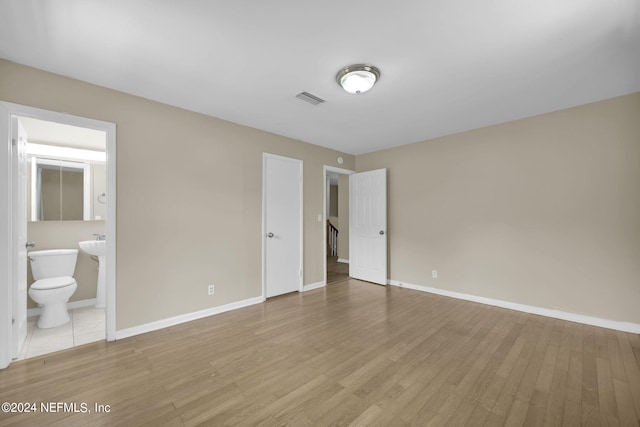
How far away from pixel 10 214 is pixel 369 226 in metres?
4.51

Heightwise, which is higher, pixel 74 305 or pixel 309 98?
pixel 309 98

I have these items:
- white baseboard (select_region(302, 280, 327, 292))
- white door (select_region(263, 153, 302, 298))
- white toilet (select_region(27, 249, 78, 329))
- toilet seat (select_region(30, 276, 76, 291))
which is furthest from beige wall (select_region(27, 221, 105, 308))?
white baseboard (select_region(302, 280, 327, 292))

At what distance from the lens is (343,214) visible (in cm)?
691

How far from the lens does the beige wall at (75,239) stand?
3.46m

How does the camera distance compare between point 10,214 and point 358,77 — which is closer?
point 10,214

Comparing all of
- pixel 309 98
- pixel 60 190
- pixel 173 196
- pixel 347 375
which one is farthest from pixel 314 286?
pixel 60 190

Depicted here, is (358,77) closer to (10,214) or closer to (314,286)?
(10,214)

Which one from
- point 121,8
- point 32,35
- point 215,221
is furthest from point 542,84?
point 32,35

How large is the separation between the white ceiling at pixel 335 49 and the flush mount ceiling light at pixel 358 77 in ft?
0.26

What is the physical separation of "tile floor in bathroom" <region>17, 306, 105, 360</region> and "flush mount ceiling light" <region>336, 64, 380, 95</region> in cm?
354

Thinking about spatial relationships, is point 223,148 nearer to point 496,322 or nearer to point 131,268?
point 131,268

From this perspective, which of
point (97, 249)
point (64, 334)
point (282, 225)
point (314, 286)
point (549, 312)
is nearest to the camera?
point (64, 334)

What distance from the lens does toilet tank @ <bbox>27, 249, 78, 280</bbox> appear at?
3.19m

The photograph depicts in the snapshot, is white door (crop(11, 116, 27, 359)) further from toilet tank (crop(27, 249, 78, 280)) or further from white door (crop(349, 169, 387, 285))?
white door (crop(349, 169, 387, 285))
